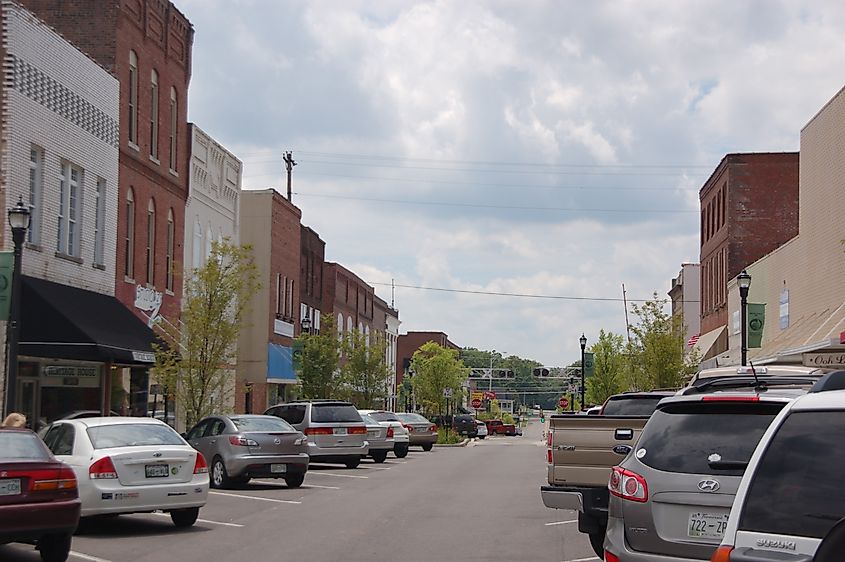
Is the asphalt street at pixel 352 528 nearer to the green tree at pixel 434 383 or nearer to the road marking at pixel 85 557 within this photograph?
the road marking at pixel 85 557

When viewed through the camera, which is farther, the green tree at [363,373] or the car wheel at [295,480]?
the green tree at [363,373]

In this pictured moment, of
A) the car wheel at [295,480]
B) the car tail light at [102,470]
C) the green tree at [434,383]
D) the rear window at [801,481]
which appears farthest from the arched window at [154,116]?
the green tree at [434,383]

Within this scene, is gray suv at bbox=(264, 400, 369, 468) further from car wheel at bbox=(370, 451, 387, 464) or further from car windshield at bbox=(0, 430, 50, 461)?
car windshield at bbox=(0, 430, 50, 461)

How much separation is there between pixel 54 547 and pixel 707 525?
23.9ft

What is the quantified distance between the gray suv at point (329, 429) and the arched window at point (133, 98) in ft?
28.1

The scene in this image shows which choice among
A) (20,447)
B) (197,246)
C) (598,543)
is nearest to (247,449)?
(20,447)

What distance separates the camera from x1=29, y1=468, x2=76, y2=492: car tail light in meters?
12.4

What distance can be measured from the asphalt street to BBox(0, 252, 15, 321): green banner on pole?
18.5 ft

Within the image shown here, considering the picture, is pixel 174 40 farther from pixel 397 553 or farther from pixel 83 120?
pixel 397 553

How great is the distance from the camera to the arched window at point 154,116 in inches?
1345

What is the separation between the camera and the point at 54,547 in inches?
497

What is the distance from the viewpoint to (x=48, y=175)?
2638 cm

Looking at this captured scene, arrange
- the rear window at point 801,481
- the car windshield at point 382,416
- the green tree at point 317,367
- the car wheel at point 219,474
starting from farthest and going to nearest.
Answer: the green tree at point 317,367
the car windshield at point 382,416
the car wheel at point 219,474
the rear window at point 801,481

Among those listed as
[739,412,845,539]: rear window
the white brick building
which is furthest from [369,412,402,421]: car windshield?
[739,412,845,539]: rear window
